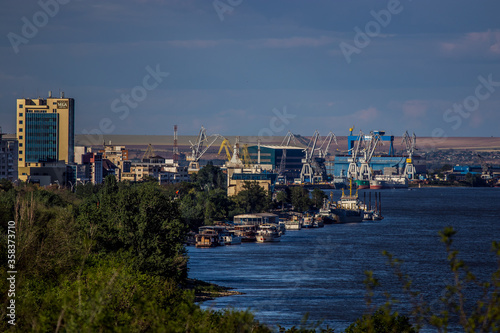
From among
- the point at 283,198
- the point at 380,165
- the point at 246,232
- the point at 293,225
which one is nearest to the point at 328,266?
the point at 246,232

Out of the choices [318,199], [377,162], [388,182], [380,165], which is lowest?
[318,199]

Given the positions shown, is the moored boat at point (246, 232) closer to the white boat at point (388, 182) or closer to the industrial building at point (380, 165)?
the white boat at point (388, 182)

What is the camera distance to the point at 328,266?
1892 cm

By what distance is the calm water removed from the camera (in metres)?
13.1

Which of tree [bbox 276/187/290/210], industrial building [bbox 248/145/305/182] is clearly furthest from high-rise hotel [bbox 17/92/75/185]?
industrial building [bbox 248/145/305/182]

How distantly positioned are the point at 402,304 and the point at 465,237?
13.4 meters

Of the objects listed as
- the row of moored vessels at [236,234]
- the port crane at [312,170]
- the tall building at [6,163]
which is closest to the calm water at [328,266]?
the row of moored vessels at [236,234]

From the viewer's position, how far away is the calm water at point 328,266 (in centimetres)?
1314

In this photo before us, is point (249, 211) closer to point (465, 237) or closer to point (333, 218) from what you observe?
point (333, 218)

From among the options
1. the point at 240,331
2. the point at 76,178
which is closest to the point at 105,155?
the point at 76,178

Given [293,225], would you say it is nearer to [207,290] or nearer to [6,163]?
[6,163]

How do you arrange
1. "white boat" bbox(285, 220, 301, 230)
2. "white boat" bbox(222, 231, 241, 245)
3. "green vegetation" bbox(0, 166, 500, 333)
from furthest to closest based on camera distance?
"white boat" bbox(285, 220, 301, 230)
"white boat" bbox(222, 231, 241, 245)
"green vegetation" bbox(0, 166, 500, 333)

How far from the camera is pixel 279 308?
1292cm

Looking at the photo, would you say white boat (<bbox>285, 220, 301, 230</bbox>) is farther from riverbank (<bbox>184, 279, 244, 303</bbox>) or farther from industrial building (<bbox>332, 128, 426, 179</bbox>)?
industrial building (<bbox>332, 128, 426, 179</bbox>)
